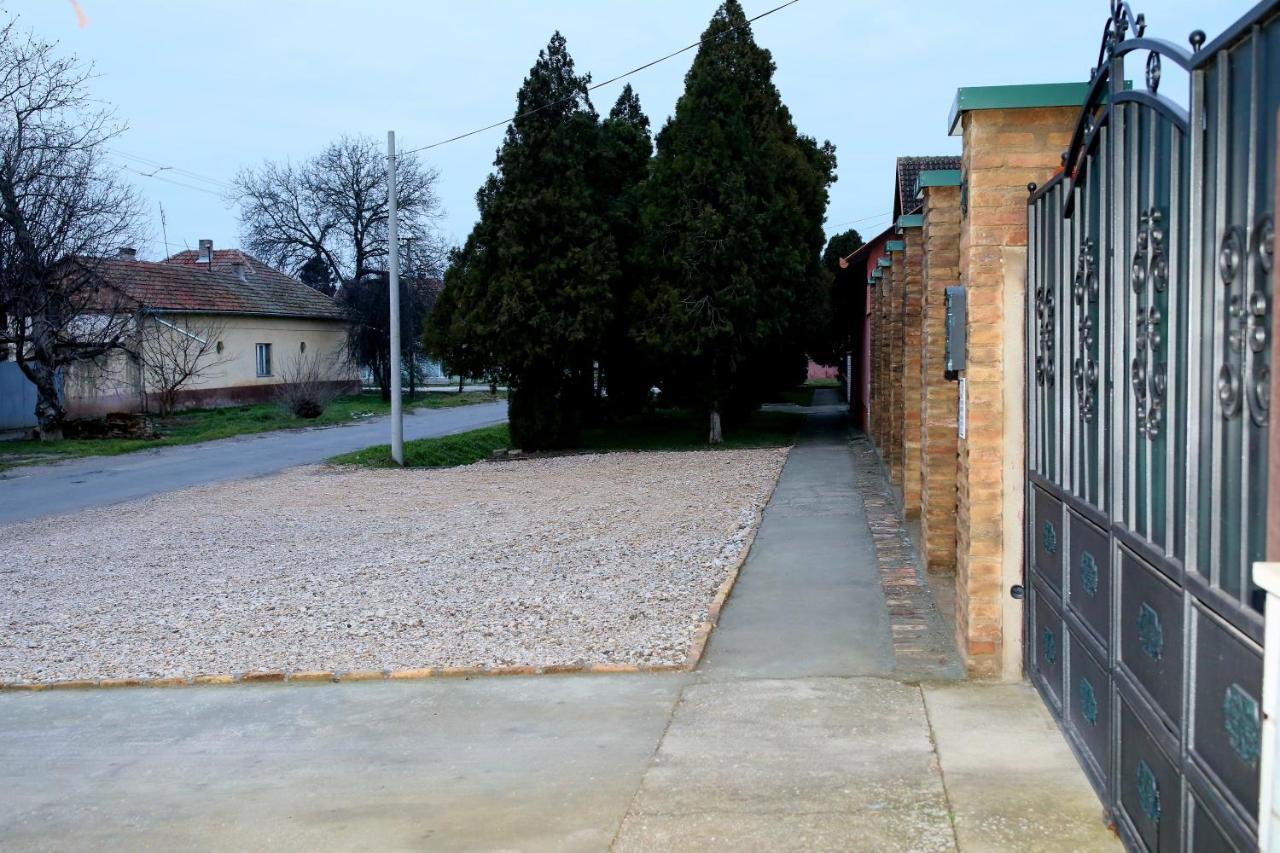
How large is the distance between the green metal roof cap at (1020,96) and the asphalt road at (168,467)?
1368 cm

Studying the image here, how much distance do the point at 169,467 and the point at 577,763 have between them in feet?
61.9

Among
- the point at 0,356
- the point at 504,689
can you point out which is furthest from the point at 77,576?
the point at 0,356

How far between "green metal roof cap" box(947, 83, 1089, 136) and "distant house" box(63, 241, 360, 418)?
26.4 meters

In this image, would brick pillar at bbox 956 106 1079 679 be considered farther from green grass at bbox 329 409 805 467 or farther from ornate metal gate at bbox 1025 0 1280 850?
green grass at bbox 329 409 805 467

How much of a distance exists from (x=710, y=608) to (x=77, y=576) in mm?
6108

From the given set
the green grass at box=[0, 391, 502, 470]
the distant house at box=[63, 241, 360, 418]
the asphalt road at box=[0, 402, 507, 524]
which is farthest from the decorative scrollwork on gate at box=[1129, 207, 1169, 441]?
the distant house at box=[63, 241, 360, 418]

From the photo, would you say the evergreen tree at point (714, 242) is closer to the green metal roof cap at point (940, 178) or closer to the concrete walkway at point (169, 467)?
the concrete walkway at point (169, 467)

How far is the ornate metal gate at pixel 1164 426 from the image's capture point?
2541 millimetres

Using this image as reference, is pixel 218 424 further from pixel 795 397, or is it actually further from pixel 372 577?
pixel 372 577

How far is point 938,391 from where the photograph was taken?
9.20m

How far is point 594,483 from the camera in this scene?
57.1ft

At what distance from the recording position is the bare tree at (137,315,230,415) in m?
33.3

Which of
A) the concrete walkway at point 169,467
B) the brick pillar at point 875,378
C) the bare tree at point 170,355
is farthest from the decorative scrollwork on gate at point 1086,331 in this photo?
the bare tree at point 170,355

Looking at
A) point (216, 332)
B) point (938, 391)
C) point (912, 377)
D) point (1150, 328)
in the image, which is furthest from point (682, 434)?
point (1150, 328)
